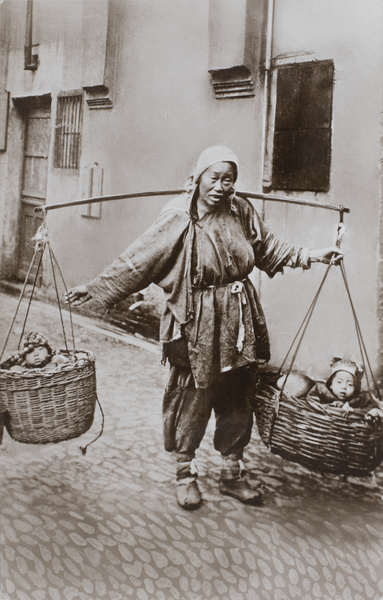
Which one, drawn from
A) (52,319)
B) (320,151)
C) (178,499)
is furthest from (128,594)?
(320,151)

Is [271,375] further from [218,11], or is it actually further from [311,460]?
[218,11]

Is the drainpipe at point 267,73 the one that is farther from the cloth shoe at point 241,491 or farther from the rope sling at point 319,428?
the cloth shoe at point 241,491

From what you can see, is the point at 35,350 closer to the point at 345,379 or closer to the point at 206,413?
the point at 206,413

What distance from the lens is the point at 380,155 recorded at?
231 centimetres

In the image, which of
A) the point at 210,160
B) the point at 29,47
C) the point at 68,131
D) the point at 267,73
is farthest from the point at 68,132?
the point at 267,73

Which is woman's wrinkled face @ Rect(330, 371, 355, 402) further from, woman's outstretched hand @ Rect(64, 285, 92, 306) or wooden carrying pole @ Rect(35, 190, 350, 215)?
woman's outstretched hand @ Rect(64, 285, 92, 306)

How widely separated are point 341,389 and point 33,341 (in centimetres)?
123

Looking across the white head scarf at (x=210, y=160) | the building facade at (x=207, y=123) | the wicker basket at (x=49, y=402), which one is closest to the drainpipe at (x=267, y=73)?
the building facade at (x=207, y=123)

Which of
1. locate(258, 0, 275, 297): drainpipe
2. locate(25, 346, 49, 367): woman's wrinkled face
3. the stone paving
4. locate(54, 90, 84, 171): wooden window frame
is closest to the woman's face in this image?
locate(258, 0, 275, 297): drainpipe

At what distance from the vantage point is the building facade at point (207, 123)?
2.32 metres

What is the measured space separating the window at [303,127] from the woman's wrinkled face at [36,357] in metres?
1.13

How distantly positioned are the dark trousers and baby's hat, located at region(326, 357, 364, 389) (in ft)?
1.01

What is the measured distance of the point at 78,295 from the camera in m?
2.37

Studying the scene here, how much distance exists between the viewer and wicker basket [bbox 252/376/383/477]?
2336mm
